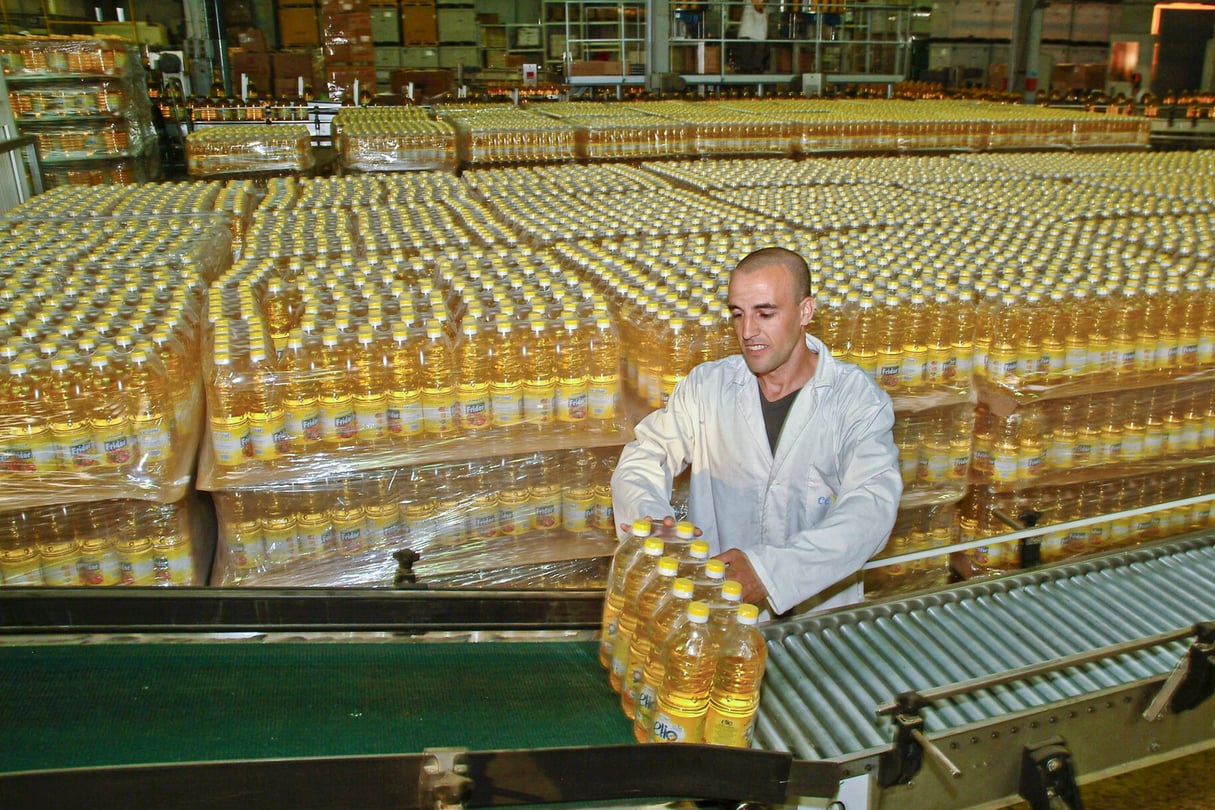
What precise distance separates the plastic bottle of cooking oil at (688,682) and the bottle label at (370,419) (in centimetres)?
165

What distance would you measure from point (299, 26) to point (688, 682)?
15.4 m

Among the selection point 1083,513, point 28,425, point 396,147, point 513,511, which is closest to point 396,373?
point 513,511

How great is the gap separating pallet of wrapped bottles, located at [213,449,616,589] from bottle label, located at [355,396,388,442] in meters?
0.15

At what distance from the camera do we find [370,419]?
3.17 meters

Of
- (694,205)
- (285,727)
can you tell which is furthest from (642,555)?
(694,205)

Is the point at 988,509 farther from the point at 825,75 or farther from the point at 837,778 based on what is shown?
the point at 825,75

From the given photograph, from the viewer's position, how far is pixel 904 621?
246 centimetres

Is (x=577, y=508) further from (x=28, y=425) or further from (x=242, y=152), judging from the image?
(x=242, y=152)

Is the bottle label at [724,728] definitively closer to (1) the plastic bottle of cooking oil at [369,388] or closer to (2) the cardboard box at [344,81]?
(1) the plastic bottle of cooking oil at [369,388]

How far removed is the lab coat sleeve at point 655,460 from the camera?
2.63 m

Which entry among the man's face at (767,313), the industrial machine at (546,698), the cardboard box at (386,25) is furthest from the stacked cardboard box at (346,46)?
the industrial machine at (546,698)

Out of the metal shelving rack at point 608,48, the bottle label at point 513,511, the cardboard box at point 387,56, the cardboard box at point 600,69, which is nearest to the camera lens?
the bottle label at point 513,511

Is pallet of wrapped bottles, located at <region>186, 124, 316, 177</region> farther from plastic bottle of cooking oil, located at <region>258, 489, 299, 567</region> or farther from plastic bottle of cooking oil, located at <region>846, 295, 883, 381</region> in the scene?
plastic bottle of cooking oil, located at <region>846, 295, 883, 381</region>

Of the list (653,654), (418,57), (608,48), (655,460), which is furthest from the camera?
(418,57)
